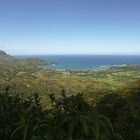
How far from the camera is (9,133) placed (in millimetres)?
4738

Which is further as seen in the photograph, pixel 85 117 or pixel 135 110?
pixel 135 110

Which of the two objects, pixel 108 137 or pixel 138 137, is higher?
pixel 108 137

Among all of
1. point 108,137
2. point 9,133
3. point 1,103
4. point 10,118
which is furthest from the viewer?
point 1,103

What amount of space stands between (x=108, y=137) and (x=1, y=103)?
236 cm

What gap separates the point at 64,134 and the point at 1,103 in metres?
1.95

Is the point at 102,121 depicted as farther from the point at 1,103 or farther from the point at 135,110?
the point at 1,103

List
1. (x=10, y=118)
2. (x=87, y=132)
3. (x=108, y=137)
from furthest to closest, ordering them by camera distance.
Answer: (x=10, y=118), (x=108, y=137), (x=87, y=132)

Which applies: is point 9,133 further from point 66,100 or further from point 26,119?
point 66,100

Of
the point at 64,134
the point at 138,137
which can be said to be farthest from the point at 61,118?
the point at 138,137

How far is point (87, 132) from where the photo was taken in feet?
13.2

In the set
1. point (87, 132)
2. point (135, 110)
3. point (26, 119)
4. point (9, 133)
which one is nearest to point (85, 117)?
point (87, 132)

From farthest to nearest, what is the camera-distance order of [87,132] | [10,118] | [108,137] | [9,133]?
[10,118] → [9,133] → [108,137] → [87,132]

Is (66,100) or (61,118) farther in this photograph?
(66,100)

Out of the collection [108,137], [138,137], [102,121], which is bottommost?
[138,137]
